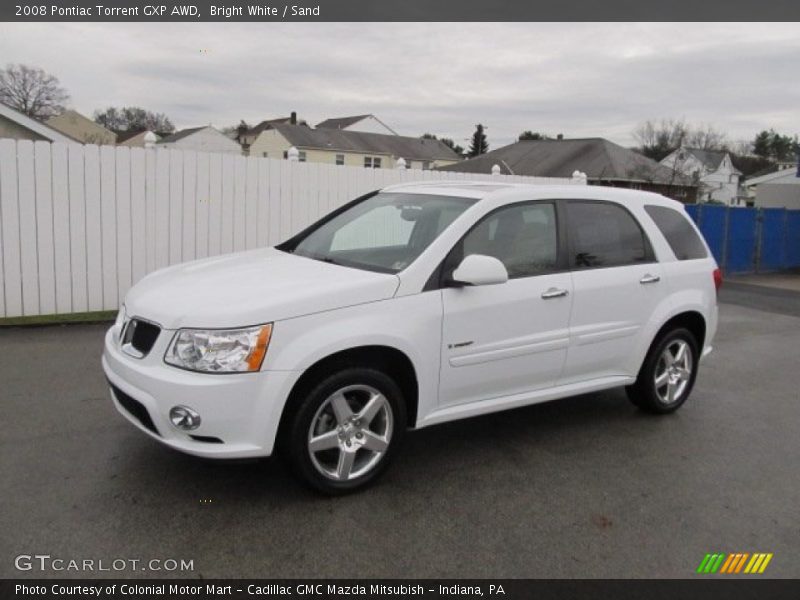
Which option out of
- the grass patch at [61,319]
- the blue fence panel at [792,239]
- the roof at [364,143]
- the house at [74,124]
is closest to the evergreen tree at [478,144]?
the roof at [364,143]

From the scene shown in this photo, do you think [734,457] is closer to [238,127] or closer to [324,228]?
[324,228]

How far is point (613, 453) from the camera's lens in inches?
184

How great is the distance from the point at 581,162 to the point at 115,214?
128 feet

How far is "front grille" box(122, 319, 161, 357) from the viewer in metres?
3.64

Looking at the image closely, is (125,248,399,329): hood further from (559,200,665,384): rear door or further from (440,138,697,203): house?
(440,138,697,203): house

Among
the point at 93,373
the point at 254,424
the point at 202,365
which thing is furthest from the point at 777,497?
the point at 93,373

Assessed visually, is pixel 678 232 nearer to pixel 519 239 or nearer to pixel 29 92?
pixel 519 239

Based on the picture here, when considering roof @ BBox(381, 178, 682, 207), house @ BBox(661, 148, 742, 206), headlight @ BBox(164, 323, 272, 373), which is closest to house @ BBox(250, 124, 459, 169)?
house @ BBox(661, 148, 742, 206)

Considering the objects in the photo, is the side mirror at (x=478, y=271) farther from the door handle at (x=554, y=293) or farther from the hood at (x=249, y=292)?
the door handle at (x=554, y=293)

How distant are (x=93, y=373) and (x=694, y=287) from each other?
522cm

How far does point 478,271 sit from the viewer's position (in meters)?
3.96

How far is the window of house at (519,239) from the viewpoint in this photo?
14.3 feet

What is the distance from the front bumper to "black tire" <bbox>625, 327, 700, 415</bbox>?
10.1ft
